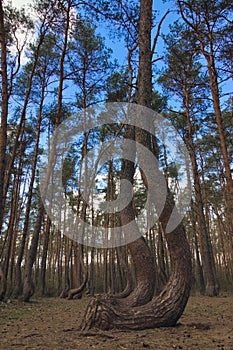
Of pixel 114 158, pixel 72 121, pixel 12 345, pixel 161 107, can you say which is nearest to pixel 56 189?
pixel 114 158

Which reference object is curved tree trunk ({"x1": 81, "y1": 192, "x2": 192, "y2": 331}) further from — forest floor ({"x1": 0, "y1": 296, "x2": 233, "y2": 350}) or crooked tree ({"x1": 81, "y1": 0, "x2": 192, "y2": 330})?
forest floor ({"x1": 0, "y1": 296, "x2": 233, "y2": 350})

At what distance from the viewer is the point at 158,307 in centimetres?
424

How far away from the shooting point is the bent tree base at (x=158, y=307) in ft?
13.3

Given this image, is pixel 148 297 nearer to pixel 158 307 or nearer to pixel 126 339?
pixel 158 307

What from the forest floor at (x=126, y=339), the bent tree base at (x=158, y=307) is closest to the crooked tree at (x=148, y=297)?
the bent tree base at (x=158, y=307)

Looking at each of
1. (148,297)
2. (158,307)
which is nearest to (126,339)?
(158,307)

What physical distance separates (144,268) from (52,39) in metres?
9.67

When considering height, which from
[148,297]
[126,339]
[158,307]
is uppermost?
[148,297]

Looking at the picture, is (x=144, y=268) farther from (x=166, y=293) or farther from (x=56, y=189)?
(x=56, y=189)

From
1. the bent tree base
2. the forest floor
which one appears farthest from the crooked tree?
the forest floor

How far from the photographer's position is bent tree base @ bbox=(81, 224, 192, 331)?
4055mm

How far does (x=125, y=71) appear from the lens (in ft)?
40.6

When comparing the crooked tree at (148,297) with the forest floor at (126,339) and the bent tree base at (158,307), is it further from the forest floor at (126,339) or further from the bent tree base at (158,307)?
the forest floor at (126,339)

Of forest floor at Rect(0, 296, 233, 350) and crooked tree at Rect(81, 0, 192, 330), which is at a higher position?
crooked tree at Rect(81, 0, 192, 330)
